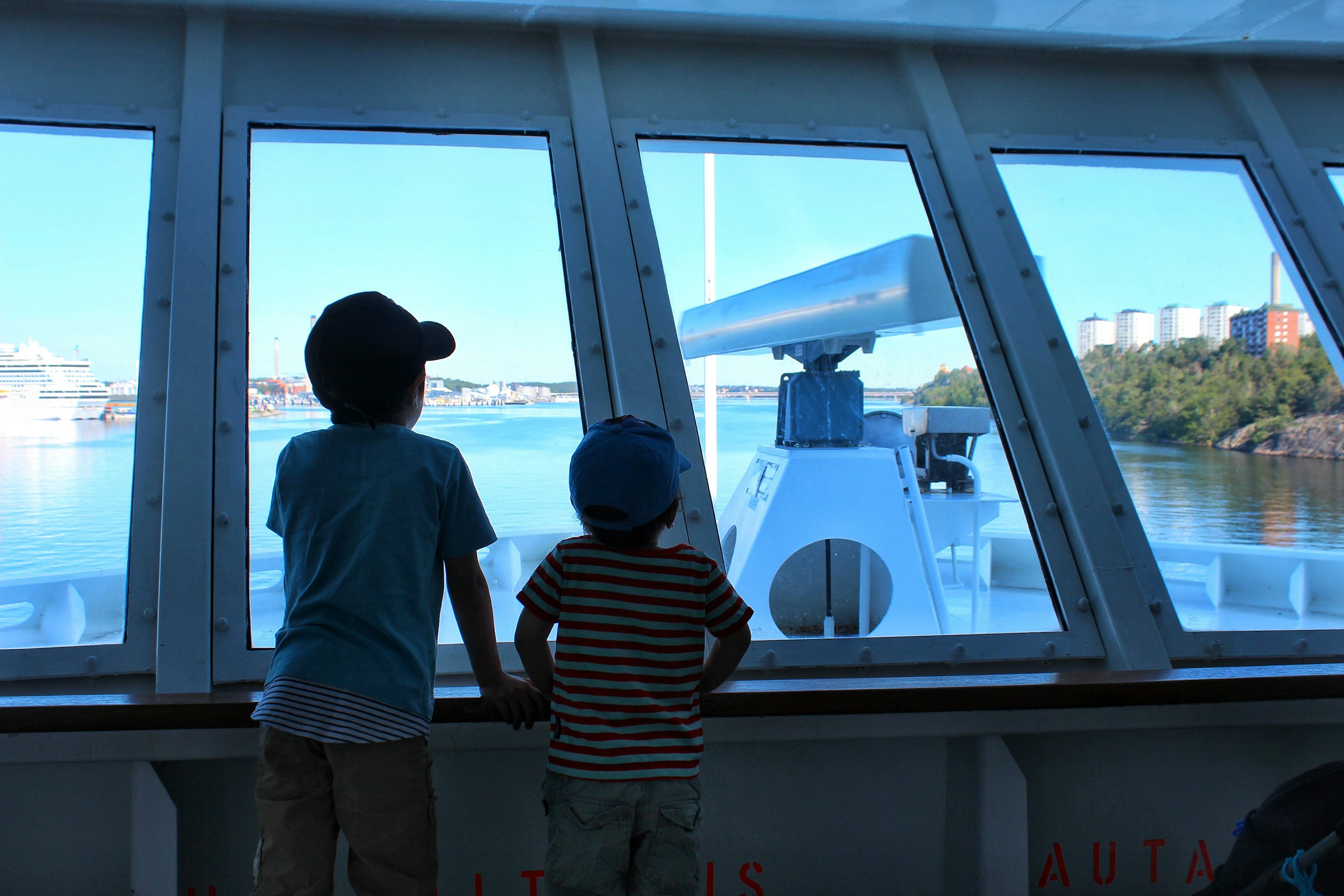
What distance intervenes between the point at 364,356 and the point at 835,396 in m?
1.20

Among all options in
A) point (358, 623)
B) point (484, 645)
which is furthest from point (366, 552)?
point (484, 645)

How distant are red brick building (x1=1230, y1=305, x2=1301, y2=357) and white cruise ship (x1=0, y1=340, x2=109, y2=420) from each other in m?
2.62

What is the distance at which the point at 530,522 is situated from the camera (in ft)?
5.83

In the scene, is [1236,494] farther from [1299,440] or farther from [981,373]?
[981,373]

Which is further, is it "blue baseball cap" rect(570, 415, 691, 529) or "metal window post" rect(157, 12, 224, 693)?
"metal window post" rect(157, 12, 224, 693)

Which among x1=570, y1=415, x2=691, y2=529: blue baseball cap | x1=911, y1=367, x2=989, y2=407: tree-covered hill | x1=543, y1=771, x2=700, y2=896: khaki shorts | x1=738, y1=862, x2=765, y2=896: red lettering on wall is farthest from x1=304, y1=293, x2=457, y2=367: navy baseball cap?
x1=911, y1=367, x2=989, y2=407: tree-covered hill

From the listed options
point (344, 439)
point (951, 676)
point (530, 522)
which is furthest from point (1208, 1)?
point (344, 439)

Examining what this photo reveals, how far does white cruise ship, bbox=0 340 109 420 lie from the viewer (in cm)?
173

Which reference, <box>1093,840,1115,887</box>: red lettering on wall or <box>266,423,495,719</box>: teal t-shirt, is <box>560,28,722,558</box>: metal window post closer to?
<box>266,423,495,719</box>: teal t-shirt

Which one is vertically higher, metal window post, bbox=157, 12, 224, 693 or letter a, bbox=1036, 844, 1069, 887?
metal window post, bbox=157, 12, 224, 693

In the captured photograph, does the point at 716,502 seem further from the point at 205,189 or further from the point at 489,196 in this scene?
the point at 205,189

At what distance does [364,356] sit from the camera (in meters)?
Answer: 1.09

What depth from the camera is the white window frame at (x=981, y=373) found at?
1655mm

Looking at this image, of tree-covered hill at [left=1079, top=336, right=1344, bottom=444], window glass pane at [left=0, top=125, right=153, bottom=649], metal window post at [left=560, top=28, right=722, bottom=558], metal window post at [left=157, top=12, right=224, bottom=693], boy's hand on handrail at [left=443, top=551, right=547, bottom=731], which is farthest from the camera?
tree-covered hill at [left=1079, top=336, right=1344, bottom=444]
